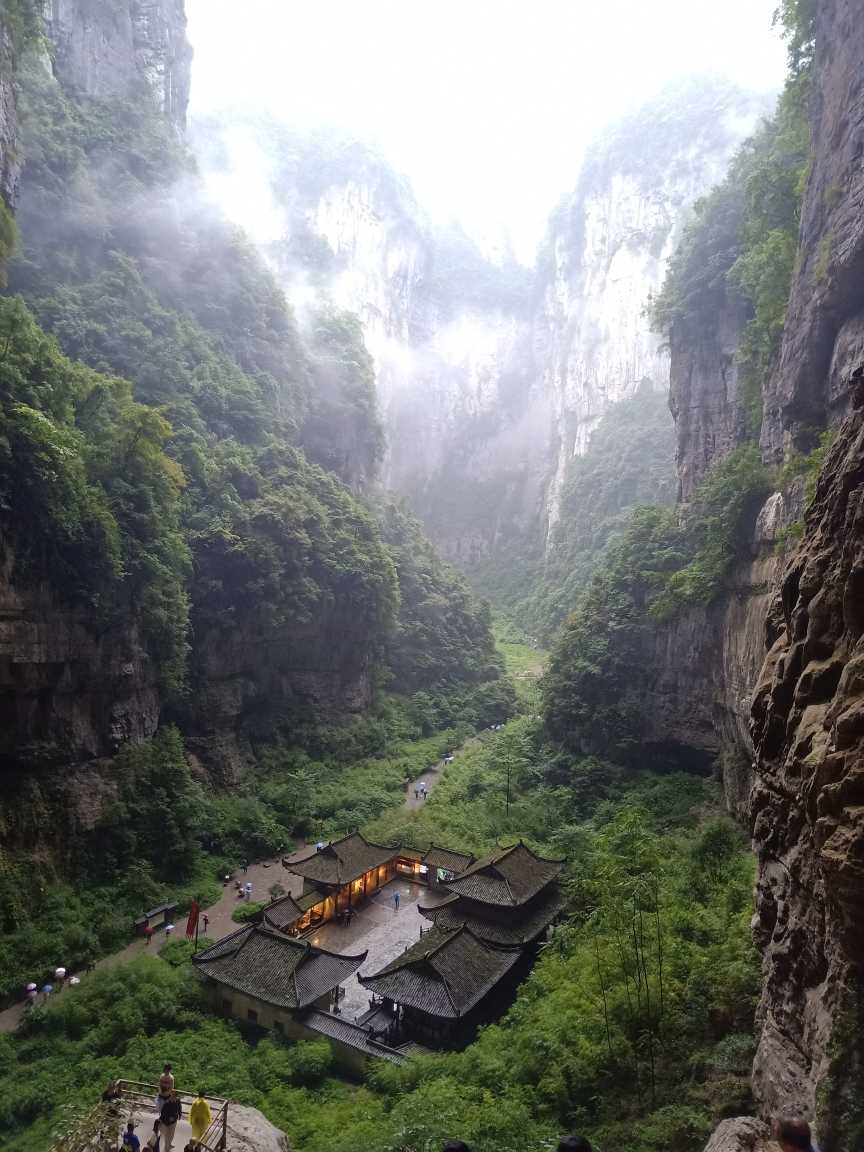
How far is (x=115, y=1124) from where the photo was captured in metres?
9.80

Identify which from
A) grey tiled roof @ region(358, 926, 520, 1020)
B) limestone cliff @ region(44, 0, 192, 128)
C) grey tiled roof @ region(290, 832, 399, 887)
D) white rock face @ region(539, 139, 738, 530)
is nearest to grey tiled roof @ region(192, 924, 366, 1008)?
grey tiled roof @ region(358, 926, 520, 1020)

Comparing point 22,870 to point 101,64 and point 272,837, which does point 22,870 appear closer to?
point 272,837

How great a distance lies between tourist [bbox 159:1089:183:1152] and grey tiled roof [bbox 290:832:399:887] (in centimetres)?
1074

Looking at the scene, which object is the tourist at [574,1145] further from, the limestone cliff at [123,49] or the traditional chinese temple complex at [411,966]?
the limestone cliff at [123,49]

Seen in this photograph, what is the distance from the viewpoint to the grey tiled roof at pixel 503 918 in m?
17.4

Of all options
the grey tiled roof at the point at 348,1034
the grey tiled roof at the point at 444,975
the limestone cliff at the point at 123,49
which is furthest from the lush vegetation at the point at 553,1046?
the limestone cliff at the point at 123,49

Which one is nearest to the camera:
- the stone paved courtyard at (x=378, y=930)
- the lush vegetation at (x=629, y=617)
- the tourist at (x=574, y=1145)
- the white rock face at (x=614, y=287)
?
the tourist at (x=574, y=1145)

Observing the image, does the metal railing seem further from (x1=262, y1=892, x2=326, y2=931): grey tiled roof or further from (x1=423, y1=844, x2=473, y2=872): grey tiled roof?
(x1=423, y1=844, x2=473, y2=872): grey tiled roof

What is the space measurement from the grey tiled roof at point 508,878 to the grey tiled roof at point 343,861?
3089 millimetres

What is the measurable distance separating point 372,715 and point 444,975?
2251 cm

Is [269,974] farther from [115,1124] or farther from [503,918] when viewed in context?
[115,1124]

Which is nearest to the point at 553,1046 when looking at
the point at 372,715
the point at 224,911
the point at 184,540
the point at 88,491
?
the point at 224,911

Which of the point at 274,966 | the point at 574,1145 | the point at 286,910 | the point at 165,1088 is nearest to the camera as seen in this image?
the point at 574,1145

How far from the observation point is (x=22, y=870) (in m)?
18.4
